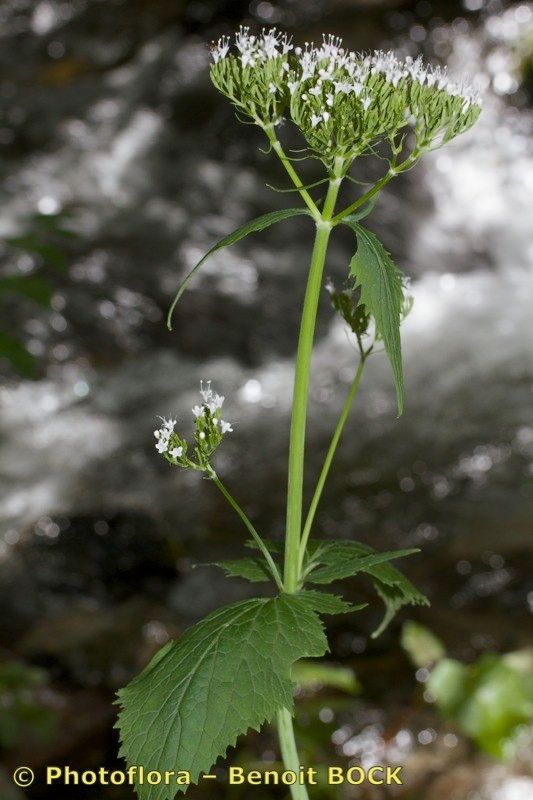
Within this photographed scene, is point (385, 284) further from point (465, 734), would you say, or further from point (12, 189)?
point (12, 189)

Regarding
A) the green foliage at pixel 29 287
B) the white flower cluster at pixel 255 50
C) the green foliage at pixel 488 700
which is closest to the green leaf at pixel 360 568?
the white flower cluster at pixel 255 50

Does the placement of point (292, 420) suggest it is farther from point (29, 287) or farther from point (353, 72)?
point (29, 287)

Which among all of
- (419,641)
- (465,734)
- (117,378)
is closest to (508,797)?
(465,734)

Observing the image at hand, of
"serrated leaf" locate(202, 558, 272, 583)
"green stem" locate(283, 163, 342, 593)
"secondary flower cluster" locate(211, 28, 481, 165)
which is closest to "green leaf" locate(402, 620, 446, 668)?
"serrated leaf" locate(202, 558, 272, 583)

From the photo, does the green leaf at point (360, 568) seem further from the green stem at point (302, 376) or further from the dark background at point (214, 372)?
the dark background at point (214, 372)

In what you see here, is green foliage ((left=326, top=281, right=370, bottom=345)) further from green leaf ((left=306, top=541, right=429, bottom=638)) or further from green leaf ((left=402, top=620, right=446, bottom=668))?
green leaf ((left=402, top=620, right=446, bottom=668))
